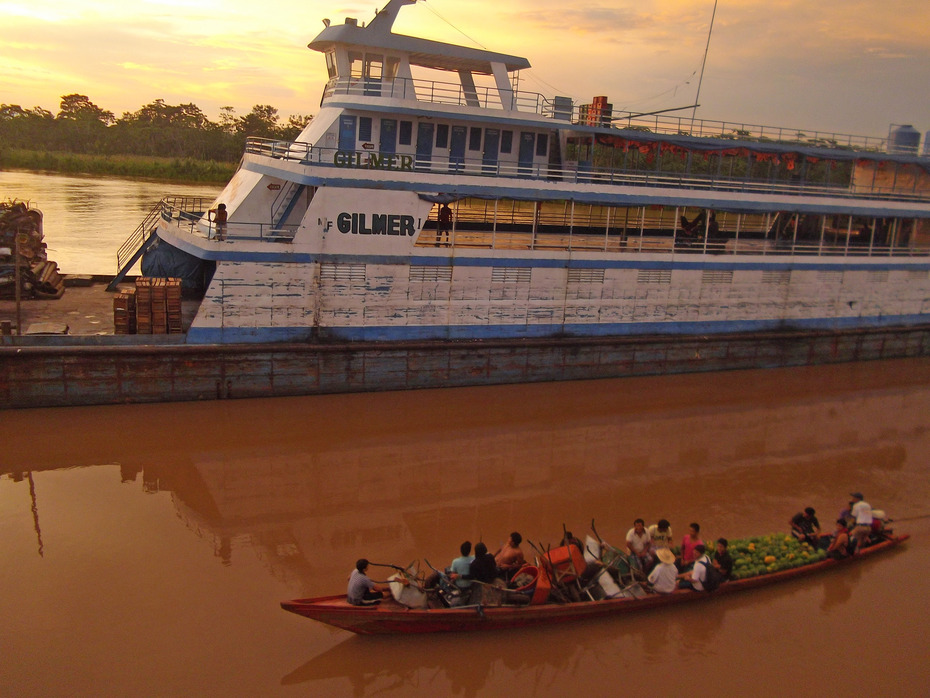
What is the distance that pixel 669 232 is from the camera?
2233 centimetres

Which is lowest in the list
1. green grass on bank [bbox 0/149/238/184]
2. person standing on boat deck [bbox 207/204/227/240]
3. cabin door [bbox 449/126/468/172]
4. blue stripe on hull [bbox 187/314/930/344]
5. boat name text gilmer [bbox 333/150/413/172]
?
blue stripe on hull [bbox 187/314/930/344]

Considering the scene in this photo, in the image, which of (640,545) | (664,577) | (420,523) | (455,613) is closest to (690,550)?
(640,545)

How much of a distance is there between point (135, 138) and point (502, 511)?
69.1m

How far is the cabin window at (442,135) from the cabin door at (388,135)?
1057mm

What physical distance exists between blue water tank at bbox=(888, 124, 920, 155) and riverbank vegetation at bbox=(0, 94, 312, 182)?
165ft

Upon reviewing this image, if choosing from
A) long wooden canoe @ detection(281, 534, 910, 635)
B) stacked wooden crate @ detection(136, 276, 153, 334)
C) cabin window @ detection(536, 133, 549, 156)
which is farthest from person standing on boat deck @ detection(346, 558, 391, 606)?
cabin window @ detection(536, 133, 549, 156)

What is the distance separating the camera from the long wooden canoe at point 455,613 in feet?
23.9

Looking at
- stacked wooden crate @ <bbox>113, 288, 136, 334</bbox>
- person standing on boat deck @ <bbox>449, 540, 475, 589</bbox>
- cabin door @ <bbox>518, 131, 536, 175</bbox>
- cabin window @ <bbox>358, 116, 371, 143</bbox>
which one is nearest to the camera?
person standing on boat deck @ <bbox>449, 540, 475, 589</bbox>

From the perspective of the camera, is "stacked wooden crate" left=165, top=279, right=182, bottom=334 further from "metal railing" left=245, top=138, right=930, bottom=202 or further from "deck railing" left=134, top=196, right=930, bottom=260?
"metal railing" left=245, top=138, right=930, bottom=202

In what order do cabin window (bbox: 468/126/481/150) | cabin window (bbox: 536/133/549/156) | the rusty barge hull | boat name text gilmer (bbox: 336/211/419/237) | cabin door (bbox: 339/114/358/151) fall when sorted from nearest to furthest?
1. the rusty barge hull
2. boat name text gilmer (bbox: 336/211/419/237)
3. cabin door (bbox: 339/114/358/151)
4. cabin window (bbox: 468/126/481/150)
5. cabin window (bbox: 536/133/549/156)

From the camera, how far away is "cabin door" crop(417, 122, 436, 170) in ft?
52.9

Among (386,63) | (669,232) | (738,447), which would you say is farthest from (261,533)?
(669,232)

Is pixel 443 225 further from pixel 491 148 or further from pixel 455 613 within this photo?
pixel 455 613

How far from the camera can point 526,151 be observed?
17.2m
